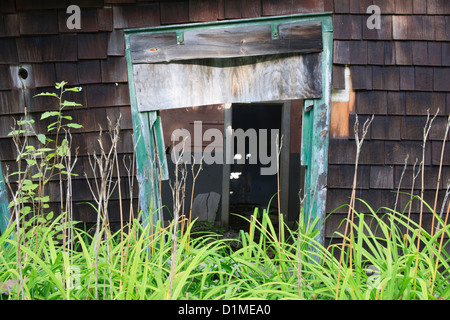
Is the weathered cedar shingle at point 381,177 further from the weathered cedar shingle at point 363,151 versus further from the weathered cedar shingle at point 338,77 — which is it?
the weathered cedar shingle at point 338,77

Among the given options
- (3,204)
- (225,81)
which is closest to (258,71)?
(225,81)

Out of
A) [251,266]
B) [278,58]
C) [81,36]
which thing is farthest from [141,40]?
[251,266]

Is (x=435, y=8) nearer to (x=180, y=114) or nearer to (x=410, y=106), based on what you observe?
(x=410, y=106)

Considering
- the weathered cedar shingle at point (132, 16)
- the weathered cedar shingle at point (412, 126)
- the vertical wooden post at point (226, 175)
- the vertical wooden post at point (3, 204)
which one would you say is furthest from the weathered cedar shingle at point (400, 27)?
the vertical wooden post at point (226, 175)

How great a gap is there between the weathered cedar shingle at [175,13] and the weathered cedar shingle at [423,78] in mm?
1771

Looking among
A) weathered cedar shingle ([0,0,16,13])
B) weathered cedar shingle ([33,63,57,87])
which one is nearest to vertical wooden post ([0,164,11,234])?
weathered cedar shingle ([33,63,57,87])

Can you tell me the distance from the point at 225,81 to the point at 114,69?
2.79 ft

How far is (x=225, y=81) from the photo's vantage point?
3.21m

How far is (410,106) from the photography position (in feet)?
10.4

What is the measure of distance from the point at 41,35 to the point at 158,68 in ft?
3.05

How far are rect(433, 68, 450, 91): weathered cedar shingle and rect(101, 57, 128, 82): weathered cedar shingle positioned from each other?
7.68 ft

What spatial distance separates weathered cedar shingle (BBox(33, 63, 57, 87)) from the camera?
10.6ft

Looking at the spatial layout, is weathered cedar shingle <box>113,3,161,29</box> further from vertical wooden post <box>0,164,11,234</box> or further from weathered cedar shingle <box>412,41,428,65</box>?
weathered cedar shingle <box>412,41,428,65</box>

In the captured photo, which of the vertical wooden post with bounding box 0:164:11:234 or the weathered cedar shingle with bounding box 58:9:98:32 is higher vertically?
the weathered cedar shingle with bounding box 58:9:98:32
